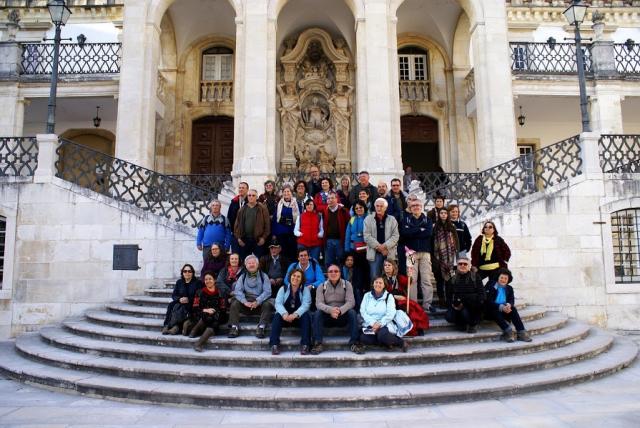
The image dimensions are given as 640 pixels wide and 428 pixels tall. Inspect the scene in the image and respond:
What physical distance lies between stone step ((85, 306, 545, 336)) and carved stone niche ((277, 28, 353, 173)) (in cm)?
862

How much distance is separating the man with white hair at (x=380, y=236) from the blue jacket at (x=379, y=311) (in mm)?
716

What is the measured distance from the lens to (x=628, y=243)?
37.2 feet

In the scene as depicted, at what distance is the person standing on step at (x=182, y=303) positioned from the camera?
716 cm

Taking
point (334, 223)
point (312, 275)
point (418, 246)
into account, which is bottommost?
point (312, 275)

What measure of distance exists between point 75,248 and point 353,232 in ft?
22.8

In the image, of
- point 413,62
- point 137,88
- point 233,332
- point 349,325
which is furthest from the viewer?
point 413,62

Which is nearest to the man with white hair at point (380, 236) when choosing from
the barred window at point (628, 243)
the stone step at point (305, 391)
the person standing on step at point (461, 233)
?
the person standing on step at point (461, 233)

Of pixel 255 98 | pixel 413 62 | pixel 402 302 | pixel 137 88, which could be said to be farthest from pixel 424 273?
pixel 413 62

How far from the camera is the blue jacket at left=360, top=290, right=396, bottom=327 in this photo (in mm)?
6422

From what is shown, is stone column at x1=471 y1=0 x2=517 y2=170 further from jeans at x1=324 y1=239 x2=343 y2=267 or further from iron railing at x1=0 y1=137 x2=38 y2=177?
iron railing at x1=0 y1=137 x2=38 y2=177

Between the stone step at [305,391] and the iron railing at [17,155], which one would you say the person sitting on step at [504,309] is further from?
the iron railing at [17,155]

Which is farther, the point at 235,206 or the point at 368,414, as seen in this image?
the point at 235,206

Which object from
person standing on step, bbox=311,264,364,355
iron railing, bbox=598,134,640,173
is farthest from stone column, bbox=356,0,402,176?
person standing on step, bbox=311,264,364,355

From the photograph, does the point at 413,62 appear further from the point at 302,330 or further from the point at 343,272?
the point at 302,330
